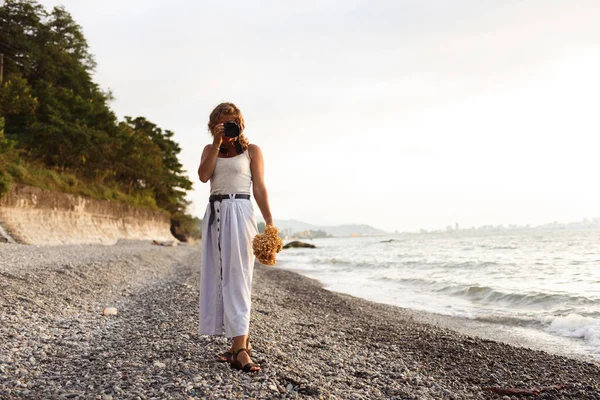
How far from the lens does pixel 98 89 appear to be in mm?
37938

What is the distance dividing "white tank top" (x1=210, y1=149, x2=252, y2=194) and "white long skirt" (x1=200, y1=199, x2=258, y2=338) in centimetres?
11

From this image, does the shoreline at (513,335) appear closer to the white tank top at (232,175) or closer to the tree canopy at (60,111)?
the white tank top at (232,175)

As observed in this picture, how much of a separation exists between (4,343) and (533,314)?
1009cm

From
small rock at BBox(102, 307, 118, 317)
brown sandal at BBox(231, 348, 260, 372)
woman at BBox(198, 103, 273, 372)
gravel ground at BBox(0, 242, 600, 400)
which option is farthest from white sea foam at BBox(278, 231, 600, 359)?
small rock at BBox(102, 307, 118, 317)

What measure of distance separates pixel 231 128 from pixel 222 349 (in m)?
2.34

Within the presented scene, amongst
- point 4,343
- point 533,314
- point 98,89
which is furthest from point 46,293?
point 98,89

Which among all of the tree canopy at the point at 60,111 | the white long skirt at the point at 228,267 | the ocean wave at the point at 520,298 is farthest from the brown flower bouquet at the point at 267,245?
the tree canopy at the point at 60,111

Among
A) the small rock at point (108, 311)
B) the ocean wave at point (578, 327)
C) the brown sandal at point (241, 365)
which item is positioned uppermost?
the brown sandal at point (241, 365)

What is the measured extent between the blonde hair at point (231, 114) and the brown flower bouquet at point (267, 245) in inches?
32.0

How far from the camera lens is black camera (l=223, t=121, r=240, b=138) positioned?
369 cm

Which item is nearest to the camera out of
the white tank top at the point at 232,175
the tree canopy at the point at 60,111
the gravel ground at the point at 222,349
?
the gravel ground at the point at 222,349

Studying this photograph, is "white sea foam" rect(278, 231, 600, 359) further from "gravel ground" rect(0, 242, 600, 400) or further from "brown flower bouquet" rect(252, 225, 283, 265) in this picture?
"brown flower bouquet" rect(252, 225, 283, 265)

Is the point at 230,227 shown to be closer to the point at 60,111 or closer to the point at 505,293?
the point at 505,293

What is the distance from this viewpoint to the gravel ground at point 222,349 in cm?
344
